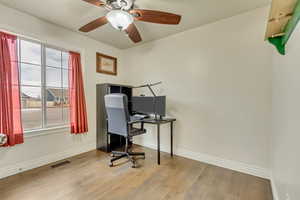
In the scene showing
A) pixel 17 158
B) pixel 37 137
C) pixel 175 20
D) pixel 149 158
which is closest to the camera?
pixel 175 20

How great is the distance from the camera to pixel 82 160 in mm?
2623

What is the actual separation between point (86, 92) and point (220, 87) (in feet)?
8.62

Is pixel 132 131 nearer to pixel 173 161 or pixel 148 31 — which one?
pixel 173 161

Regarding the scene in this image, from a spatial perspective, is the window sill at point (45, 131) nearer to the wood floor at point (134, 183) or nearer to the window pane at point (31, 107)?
the window pane at point (31, 107)

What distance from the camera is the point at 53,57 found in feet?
8.80

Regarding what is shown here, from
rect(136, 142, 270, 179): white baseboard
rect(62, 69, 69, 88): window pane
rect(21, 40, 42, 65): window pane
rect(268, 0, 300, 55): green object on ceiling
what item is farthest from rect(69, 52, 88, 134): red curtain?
rect(268, 0, 300, 55): green object on ceiling

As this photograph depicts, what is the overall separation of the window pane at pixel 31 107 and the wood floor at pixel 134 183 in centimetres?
74

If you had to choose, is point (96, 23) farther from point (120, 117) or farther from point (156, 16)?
point (120, 117)

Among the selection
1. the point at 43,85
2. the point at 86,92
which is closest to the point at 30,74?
the point at 43,85

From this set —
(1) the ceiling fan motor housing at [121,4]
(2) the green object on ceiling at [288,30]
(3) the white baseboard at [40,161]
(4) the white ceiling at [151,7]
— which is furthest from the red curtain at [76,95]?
(2) the green object on ceiling at [288,30]

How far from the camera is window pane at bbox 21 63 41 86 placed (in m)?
2.30

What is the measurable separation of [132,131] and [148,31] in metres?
1.96

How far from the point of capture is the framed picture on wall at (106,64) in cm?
333

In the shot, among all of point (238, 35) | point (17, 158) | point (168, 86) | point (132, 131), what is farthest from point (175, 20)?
point (17, 158)
